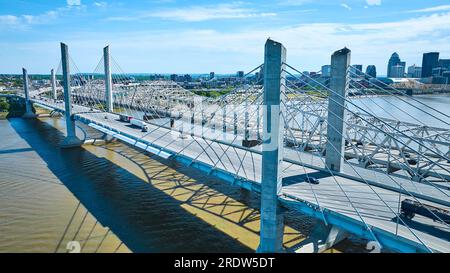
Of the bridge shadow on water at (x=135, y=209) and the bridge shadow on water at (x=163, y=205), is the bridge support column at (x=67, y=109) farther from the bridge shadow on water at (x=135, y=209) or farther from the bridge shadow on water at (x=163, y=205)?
the bridge shadow on water at (x=163, y=205)

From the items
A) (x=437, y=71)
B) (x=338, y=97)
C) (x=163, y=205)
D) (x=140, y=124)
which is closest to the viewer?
(x=338, y=97)

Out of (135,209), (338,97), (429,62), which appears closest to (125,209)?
(135,209)

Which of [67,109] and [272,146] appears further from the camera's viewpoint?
[67,109]

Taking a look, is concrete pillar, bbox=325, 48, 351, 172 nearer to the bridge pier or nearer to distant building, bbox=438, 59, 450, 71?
the bridge pier

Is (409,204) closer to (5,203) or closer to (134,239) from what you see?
(134,239)

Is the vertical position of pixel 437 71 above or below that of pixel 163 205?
above

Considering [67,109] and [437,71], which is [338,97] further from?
[437,71]
